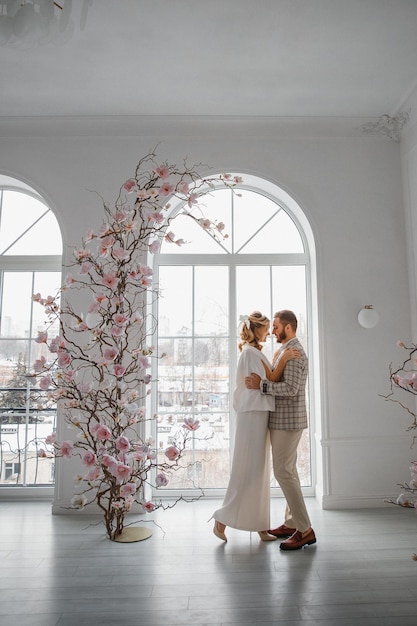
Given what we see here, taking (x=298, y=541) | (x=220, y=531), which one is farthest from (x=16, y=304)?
(x=298, y=541)

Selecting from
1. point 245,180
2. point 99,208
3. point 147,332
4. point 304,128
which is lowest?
point 147,332

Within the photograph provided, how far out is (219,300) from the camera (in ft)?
13.7

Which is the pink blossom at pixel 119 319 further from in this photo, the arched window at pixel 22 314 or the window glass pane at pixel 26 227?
the window glass pane at pixel 26 227

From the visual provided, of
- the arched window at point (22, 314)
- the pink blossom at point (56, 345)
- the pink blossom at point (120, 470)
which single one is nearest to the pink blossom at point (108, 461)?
the pink blossom at point (120, 470)

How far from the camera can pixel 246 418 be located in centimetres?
299

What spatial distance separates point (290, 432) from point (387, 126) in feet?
8.99

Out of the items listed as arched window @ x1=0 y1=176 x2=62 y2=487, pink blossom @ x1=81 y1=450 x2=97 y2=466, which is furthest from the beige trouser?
arched window @ x1=0 y1=176 x2=62 y2=487

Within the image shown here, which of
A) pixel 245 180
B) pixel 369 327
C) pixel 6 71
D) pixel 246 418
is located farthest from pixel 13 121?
pixel 369 327

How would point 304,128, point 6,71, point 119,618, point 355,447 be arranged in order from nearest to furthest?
point 119,618, point 6,71, point 355,447, point 304,128

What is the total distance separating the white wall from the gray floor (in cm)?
66

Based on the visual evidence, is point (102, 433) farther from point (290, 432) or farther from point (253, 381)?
point (290, 432)

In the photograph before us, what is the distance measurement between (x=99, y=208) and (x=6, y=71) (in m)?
1.16

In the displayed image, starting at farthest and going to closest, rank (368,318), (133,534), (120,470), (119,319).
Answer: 1. (368,318)
2. (133,534)
3. (119,319)
4. (120,470)

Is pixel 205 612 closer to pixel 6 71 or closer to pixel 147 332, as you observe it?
pixel 147 332
